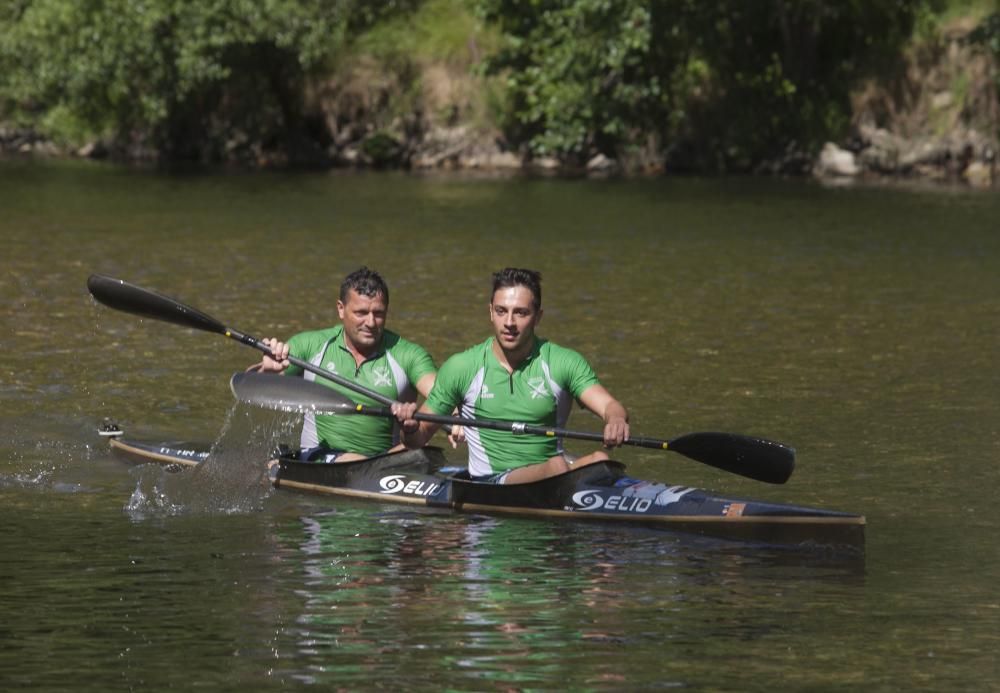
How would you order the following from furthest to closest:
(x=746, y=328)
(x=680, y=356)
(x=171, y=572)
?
1. (x=746, y=328)
2. (x=680, y=356)
3. (x=171, y=572)

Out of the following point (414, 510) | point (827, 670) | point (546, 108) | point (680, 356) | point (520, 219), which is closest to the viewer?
point (827, 670)

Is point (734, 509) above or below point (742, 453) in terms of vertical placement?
below

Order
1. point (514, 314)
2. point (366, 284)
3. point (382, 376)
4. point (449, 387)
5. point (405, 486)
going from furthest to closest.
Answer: point (382, 376)
point (405, 486)
point (366, 284)
point (449, 387)
point (514, 314)

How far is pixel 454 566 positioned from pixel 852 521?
221 cm

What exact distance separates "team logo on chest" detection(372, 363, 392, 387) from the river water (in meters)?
0.82

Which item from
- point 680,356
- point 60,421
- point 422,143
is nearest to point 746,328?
point 680,356

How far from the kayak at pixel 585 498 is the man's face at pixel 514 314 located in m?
0.90

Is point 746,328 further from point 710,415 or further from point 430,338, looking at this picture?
point 710,415

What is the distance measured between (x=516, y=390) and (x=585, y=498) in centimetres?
77

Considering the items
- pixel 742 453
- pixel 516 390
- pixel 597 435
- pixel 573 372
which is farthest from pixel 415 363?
pixel 742 453

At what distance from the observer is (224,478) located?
42.7ft

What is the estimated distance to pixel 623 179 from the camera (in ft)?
140

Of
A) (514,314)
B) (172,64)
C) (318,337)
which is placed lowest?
(318,337)

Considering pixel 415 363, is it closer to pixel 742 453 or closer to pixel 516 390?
pixel 516 390
